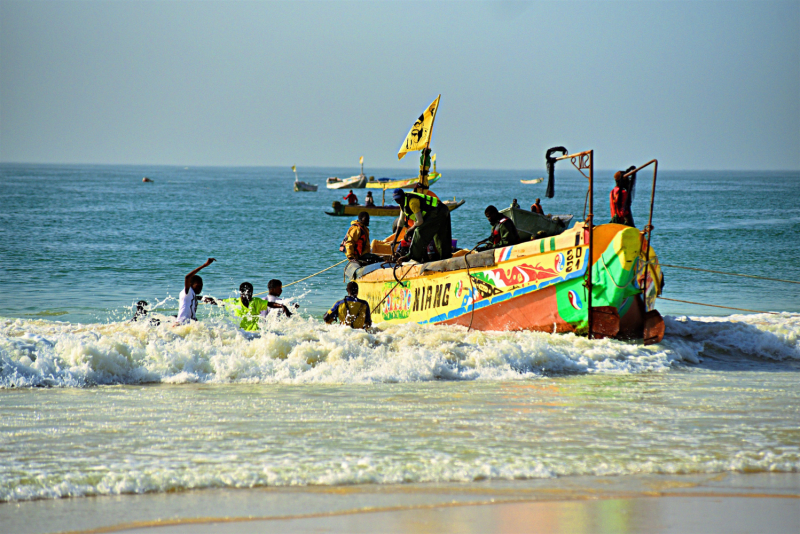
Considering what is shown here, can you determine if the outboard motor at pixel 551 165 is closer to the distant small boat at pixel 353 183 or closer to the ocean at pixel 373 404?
the ocean at pixel 373 404

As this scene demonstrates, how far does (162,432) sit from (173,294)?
1263cm

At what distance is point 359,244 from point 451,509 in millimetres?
8656

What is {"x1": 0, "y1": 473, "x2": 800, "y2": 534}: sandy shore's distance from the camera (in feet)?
14.9

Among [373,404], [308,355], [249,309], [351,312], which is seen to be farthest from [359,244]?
[373,404]

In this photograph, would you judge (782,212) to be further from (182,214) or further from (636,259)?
(636,259)

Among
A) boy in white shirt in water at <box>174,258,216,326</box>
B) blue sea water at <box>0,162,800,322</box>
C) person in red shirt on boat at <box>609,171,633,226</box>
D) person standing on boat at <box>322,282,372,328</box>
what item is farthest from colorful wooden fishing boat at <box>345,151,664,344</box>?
blue sea water at <box>0,162,800,322</box>

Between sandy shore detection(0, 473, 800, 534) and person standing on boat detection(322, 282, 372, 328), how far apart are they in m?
4.90

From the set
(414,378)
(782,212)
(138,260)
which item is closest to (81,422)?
(414,378)

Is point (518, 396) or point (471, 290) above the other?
point (471, 290)

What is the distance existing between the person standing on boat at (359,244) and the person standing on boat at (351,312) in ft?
9.94

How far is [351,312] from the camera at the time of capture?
32.8 feet

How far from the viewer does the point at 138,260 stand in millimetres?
25125

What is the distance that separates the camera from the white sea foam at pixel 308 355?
858 centimetres

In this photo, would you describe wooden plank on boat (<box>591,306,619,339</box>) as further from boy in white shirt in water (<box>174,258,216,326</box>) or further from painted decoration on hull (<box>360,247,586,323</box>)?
boy in white shirt in water (<box>174,258,216,326</box>)
